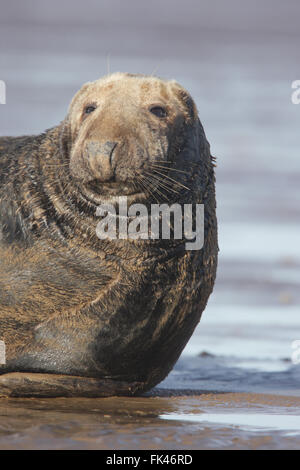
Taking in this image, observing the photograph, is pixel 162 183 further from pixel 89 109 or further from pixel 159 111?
pixel 89 109

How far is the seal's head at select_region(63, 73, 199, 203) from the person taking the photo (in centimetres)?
743

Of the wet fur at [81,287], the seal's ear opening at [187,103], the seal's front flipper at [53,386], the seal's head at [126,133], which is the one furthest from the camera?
the seal's ear opening at [187,103]

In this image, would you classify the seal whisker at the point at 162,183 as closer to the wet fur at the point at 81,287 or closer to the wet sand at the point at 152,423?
the wet fur at the point at 81,287

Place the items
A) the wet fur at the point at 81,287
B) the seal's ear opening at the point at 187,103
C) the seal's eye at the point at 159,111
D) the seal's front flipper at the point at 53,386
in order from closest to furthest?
the seal's front flipper at the point at 53,386 < the wet fur at the point at 81,287 < the seal's eye at the point at 159,111 < the seal's ear opening at the point at 187,103

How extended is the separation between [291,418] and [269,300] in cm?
713

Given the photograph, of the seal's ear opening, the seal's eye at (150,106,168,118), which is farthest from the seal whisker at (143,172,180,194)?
the seal's ear opening

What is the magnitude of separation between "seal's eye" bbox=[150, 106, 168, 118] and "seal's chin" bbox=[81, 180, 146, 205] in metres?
0.66

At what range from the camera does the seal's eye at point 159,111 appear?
801 cm

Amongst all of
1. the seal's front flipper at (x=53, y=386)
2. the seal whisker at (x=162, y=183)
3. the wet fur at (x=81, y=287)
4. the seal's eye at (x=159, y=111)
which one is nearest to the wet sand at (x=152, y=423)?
the seal's front flipper at (x=53, y=386)

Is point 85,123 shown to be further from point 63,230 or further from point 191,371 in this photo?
point 191,371

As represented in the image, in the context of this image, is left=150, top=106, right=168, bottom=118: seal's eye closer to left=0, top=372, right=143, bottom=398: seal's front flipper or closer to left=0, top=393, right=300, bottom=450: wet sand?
left=0, top=372, right=143, bottom=398: seal's front flipper
